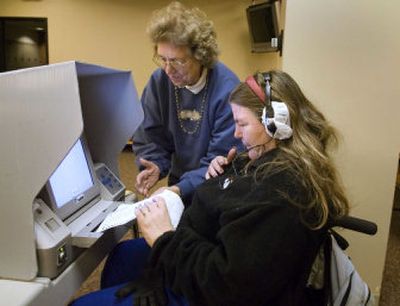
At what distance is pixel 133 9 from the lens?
538 cm

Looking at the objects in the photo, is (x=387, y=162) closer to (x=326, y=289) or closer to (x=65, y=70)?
(x=326, y=289)

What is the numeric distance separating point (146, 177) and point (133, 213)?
0.52 metres

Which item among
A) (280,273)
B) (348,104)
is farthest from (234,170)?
(348,104)

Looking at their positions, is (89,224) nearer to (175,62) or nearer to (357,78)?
(175,62)

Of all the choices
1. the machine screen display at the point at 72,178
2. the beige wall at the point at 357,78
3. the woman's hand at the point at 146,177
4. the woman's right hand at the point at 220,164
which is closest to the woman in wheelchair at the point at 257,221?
the woman's right hand at the point at 220,164

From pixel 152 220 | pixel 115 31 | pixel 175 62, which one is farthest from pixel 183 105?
pixel 115 31

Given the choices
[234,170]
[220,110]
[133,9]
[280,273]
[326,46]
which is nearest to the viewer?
[280,273]

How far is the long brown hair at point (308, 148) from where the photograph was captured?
0.99 metres

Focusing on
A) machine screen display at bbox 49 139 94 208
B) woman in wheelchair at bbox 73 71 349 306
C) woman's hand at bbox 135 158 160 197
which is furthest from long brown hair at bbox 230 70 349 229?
woman's hand at bbox 135 158 160 197

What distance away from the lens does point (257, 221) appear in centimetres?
92

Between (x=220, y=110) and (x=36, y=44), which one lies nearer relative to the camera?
(x=220, y=110)

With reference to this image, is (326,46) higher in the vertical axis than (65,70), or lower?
higher

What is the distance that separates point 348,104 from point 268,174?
989 mm

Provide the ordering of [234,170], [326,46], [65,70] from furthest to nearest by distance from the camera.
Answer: [326,46], [234,170], [65,70]
